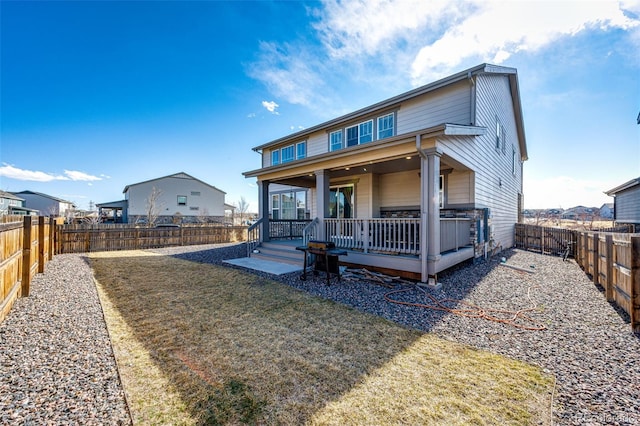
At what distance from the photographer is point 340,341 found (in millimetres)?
3469

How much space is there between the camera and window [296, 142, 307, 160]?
13250 millimetres

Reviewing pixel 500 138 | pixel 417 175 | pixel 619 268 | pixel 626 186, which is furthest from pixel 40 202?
pixel 626 186

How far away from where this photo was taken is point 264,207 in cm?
1030

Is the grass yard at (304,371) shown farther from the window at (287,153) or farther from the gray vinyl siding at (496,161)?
the window at (287,153)

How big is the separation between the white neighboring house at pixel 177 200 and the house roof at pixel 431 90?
70.9 feet

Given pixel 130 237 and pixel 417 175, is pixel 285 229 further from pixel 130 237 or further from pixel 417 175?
pixel 130 237

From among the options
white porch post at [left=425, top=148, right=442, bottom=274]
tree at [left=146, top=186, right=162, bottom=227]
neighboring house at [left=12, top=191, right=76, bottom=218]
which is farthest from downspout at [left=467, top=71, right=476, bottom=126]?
neighboring house at [left=12, top=191, right=76, bottom=218]

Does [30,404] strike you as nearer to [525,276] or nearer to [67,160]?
[525,276]

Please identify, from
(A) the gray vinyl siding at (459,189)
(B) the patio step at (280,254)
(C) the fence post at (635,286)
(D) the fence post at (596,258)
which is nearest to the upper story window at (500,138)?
(A) the gray vinyl siding at (459,189)

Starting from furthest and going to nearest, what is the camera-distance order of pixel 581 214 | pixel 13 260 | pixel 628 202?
pixel 581 214
pixel 628 202
pixel 13 260

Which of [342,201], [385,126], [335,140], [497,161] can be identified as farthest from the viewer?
[335,140]

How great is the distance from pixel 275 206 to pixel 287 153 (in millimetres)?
3099

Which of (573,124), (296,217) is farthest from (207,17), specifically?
(573,124)

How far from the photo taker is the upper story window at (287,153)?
46.6 ft
